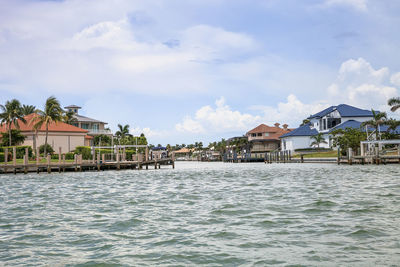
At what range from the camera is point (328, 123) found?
93625 mm

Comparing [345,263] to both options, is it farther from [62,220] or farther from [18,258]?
[62,220]

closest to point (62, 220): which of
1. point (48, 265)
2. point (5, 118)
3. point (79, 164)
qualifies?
point (48, 265)

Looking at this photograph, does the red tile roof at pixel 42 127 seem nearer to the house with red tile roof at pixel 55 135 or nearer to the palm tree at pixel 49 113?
the house with red tile roof at pixel 55 135

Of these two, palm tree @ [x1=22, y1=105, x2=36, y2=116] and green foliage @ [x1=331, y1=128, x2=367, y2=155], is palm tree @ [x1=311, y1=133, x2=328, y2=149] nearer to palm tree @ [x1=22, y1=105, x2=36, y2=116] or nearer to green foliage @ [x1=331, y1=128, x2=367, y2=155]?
green foliage @ [x1=331, y1=128, x2=367, y2=155]

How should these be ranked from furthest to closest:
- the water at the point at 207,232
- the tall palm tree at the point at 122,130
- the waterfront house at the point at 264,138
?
the tall palm tree at the point at 122,130 → the waterfront house at the point at 264,138 → the water at the point at 207,232

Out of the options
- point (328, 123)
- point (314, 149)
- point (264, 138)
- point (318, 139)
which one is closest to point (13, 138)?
point (314, 149)

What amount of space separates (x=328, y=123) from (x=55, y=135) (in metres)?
56.1

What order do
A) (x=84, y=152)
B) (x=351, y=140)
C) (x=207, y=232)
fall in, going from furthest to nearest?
1. (x=84, y=152)
2. (x=351, y=140)
3. (x=207, y=232)

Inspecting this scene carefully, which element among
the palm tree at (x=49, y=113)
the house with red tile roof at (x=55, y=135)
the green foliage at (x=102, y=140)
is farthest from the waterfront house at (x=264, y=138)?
the palm tree at (x=49, y=113)

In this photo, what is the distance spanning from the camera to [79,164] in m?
52.6

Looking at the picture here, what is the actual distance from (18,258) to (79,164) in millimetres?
44245

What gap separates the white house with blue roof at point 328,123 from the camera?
91956mm

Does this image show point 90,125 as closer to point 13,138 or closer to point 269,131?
point 13,138

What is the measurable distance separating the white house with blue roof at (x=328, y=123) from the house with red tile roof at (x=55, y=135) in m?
48.0
